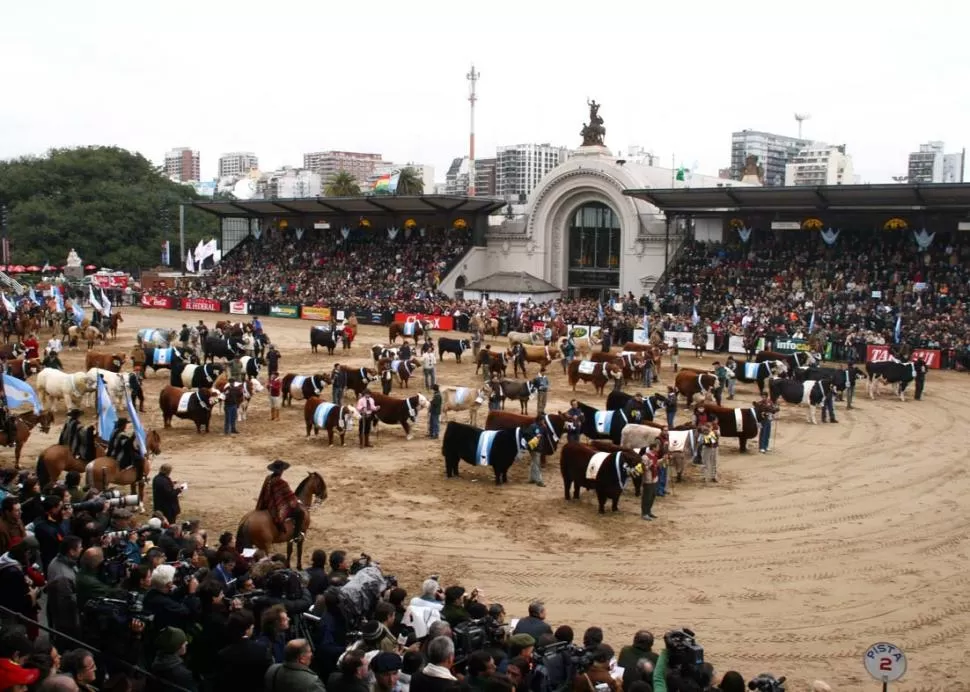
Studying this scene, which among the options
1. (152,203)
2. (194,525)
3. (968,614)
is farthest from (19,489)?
(152,203)

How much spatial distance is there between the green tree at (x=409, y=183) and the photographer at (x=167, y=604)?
176 ft

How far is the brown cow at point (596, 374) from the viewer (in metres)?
23.6

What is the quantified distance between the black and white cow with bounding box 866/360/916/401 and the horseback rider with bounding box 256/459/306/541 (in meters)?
18.8

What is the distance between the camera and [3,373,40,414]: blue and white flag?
51.8ft

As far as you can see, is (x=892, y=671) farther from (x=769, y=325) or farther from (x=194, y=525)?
(x=769, y=325)

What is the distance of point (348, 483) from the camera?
50.5 ft

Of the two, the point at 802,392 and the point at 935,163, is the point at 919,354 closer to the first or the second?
the point at 802,392

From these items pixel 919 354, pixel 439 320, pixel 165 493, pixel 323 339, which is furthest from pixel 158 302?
pixel 165 493

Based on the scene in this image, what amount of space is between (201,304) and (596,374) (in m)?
31.5

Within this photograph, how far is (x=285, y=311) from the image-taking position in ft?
152

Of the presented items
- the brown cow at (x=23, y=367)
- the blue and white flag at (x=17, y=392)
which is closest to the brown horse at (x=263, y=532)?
the blue and white flag at (x=17, y=392)

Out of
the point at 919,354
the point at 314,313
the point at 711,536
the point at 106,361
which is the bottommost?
the point at 711,536

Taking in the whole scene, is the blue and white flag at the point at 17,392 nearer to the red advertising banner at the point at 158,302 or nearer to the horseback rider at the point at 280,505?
the horseback rider at the point at 280,505

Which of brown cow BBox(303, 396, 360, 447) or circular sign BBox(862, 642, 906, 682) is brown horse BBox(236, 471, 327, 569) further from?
brown cow BBox(303, 396, 360, 447)
